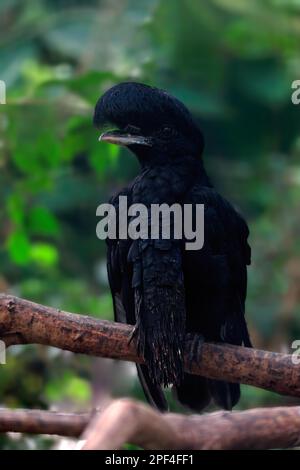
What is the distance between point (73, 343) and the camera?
3129 mm

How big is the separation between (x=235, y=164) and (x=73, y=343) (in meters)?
3.90

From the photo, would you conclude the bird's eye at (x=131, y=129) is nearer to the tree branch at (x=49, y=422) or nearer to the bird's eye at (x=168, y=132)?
the bird's eye at (x=168, y=132)

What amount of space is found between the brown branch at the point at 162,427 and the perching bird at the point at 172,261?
1.05 metres

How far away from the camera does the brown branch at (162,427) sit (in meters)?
1.91

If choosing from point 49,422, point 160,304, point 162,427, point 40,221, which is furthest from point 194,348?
point 40,221

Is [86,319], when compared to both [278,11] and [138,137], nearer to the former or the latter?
[138,137]

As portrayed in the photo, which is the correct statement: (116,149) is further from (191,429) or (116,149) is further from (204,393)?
(191,429)

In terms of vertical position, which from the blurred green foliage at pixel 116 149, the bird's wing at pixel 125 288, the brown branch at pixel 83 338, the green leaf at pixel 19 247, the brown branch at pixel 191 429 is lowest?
the brown branch at pixel 191 429

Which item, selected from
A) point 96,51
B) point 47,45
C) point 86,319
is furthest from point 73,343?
point 47,45

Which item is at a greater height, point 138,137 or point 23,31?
point 23,31

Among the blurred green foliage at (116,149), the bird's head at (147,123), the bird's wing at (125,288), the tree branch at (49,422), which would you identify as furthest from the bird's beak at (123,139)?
the tree branch at (49,422)

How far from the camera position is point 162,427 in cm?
198

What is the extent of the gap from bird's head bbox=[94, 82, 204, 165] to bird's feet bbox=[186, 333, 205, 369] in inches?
24.9

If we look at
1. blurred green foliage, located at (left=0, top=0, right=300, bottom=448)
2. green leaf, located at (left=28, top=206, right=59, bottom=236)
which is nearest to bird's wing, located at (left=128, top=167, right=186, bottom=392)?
blurred green foliage, located at (left=0, top=0, right=300, bottom=448)
